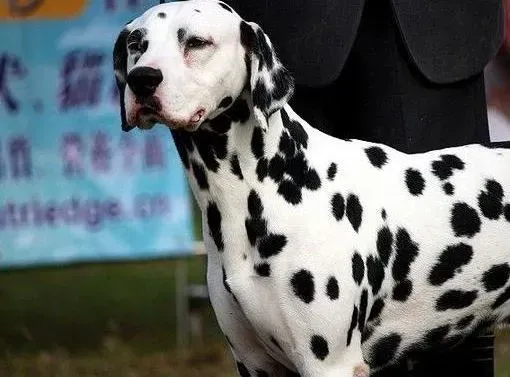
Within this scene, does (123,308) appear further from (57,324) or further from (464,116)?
(464,116)

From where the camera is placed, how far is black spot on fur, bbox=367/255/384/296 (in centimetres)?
522

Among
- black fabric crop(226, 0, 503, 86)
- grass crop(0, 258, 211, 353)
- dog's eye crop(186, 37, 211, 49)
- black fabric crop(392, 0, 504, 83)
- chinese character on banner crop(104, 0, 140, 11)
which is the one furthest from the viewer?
grass crop(0, 258, 211, 353)

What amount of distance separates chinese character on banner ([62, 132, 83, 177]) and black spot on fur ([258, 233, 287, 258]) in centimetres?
375

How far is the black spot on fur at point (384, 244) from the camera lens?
5.27m

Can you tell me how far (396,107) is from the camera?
586 cm

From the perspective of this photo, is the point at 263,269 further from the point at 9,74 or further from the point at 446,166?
the point at 9,74

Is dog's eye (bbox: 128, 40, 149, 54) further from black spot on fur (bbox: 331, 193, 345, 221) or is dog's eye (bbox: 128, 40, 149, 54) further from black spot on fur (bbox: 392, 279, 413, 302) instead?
black spot on fur (bbox: 392, 279, 413, 302)

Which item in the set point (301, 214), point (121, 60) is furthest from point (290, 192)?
point (121, 60)

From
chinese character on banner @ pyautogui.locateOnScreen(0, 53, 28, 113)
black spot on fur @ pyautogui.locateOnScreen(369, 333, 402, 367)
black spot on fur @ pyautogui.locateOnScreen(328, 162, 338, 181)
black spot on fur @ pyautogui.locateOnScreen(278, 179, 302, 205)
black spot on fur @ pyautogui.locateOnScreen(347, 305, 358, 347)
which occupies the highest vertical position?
black spot on fur @ pyautogui.locateOnScreen(328, 162, 338, 181)

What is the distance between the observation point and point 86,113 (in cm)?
872

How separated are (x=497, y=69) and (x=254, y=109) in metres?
4.05

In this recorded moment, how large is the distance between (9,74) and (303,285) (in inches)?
159

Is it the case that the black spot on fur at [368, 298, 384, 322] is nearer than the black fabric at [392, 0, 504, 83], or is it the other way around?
the black spot on fur at [368, 298, 384, 322]

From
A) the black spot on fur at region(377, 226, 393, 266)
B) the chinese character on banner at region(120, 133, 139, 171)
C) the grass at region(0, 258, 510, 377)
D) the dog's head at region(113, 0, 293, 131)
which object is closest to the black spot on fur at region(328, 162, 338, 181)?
the black spot on fur at region(377, 226, 393, 266)
